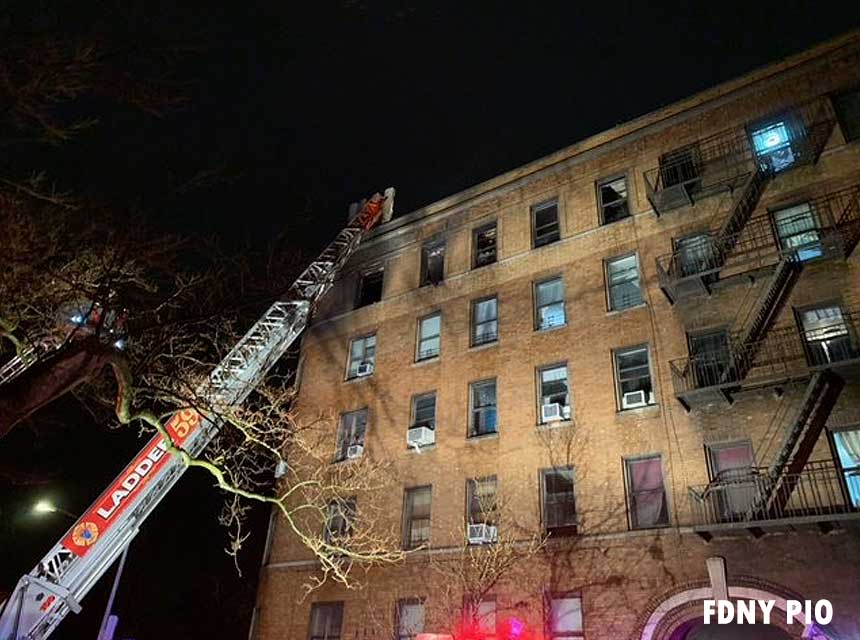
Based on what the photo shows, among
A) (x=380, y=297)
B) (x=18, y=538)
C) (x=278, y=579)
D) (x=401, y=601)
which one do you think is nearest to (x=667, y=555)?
(x=401, y=601)

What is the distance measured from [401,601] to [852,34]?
20687 mm

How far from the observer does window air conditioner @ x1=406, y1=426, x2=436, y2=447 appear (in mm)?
19219

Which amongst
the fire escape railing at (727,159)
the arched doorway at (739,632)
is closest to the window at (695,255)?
the fire escape railing at (727,159)

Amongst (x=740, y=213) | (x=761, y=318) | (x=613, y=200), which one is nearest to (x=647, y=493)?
(x=761, y=318)

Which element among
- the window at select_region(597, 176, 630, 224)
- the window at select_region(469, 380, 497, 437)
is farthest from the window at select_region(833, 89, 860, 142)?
the window at select_region(469, 380, 497, 437)

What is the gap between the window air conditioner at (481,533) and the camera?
54.4 ft

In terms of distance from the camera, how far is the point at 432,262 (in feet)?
79.9

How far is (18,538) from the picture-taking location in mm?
29719

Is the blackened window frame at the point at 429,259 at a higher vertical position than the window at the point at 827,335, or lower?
higher

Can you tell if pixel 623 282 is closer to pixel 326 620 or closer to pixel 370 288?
pixel 370 288

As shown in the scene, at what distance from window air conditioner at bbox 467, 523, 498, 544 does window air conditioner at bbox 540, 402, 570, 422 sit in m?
3.35

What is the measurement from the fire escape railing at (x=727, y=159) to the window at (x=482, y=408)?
7488 mm

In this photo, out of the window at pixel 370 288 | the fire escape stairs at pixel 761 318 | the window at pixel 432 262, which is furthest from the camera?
the window at pixel 370 288

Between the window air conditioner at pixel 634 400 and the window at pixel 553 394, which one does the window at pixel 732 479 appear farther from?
the window at pixel 553 394
